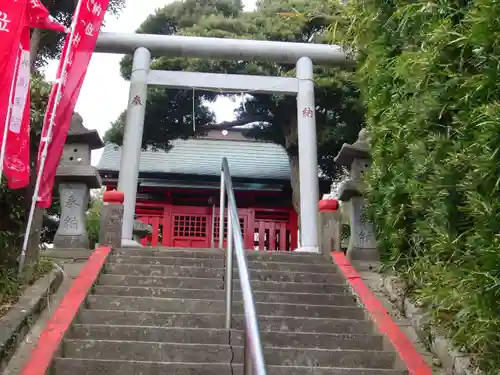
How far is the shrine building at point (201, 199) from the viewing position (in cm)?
1364

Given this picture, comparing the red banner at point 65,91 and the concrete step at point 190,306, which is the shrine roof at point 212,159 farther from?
the concrete step at point 190,306

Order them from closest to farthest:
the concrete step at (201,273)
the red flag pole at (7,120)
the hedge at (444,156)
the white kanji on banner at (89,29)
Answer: the hedge at (444,156), the red flag pole at (7,120), the concrete step at (201,273), the white kanji on banner at (89,29)

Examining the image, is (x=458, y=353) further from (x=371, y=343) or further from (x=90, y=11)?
(x=90, y=11)

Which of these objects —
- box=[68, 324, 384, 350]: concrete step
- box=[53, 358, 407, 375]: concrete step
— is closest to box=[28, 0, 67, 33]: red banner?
box=[68, 324, 384, 350]: concrete step

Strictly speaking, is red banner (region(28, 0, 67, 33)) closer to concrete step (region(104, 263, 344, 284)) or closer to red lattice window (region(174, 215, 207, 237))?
concrete step (region(104, 263, 344, 284))

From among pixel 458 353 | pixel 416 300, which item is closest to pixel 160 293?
pixel 416 300

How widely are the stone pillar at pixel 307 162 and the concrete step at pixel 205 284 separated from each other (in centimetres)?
228

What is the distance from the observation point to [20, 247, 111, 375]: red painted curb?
3.65 metres

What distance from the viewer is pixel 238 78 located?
855 centimetres

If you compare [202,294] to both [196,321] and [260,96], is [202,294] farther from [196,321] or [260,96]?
[260,96]

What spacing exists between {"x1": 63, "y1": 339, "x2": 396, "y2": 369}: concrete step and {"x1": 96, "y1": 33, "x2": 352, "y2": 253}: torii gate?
386 cm

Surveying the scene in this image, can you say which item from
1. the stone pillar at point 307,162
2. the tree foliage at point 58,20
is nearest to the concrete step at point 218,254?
the stone pillar at point 307,162

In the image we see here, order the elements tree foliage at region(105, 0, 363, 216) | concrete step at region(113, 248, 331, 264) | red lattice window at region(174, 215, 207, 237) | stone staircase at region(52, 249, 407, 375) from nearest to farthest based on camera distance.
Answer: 1. stone staircase at region(52, 249, 407, 375)
2. concrete step at region(113, 248, 331, 264)
3. tree foliage at region(105, 0, 363, 216)
4. red lattice window at region(174, 215, 207, 237)

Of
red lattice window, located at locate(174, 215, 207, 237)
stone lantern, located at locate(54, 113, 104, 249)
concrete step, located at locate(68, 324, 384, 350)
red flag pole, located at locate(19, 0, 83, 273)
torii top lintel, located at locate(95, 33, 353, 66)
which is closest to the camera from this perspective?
concrete step, located at locate(68, 324, 384, 350)
